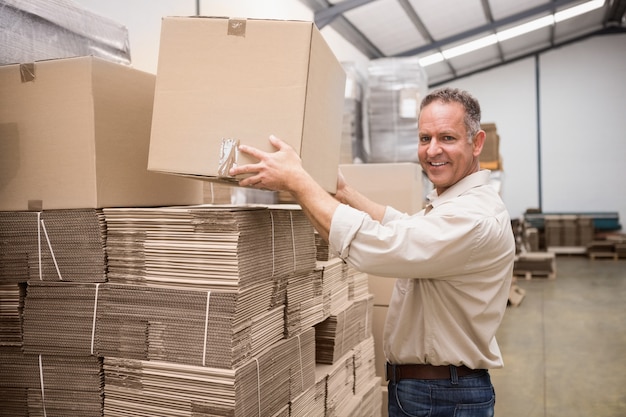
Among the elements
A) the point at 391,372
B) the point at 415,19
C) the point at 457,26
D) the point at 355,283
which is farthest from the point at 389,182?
the point at 457,26

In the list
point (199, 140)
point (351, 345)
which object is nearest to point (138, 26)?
point (199, 140)

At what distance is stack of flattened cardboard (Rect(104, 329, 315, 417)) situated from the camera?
198cm

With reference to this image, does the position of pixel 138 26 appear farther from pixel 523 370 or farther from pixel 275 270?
pixel 523 370

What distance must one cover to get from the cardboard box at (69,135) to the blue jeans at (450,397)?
141cm

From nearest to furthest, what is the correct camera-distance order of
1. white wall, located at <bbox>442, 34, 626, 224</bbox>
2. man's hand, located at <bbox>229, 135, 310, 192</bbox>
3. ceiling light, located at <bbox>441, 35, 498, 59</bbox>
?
man's hand, located at <bbox>229, 135, 310, 192</bbox> → ceiling light, located at <bbox>441, 35, 498, 59</bbox> → white wall, located at <bbox>442, 34, 626, 224</bbox>

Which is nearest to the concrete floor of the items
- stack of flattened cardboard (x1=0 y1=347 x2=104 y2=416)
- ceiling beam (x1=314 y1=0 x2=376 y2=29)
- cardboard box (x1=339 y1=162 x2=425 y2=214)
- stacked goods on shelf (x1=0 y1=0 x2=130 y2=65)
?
cardboard box (x1=339 y1=162 x2=425 y2=214)

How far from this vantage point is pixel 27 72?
2.14m

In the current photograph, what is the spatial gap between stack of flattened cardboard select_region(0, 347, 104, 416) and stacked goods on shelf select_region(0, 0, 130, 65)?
123cm

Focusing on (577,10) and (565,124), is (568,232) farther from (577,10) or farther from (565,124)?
(577,10)

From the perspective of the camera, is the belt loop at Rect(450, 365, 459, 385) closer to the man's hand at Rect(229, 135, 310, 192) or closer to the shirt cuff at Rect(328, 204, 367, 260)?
the shirt cuff at Rect(328, 204, 367, 260)

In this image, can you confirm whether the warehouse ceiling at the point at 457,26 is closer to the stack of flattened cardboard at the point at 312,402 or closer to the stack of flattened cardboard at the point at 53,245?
the stack of flattened cardboard at the point at 312,402

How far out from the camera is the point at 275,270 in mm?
2311

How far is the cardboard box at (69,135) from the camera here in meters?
2.08

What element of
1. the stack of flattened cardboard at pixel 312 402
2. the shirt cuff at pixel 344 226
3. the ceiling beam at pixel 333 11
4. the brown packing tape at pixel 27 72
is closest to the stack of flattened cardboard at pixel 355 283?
the stack of flattened cardboard at pixel 312 402
